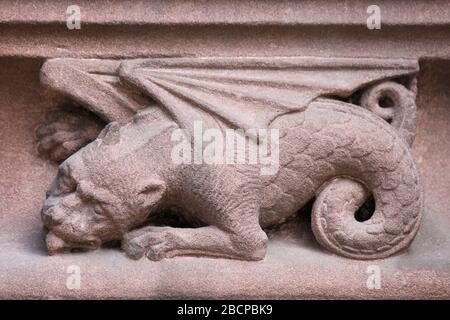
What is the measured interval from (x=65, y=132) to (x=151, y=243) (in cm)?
43

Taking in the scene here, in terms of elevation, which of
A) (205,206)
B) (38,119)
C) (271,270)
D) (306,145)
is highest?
(38,119)

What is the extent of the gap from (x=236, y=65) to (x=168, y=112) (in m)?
0.24

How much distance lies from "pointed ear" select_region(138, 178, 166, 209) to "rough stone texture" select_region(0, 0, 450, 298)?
161mm

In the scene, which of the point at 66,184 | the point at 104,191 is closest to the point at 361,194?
the point at 104,191

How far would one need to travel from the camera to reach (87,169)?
6.19 feet

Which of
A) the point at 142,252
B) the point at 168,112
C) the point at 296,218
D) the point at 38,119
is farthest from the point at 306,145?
the point at 38,119

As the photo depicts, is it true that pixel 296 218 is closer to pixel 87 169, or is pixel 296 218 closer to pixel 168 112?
pixel 168 112

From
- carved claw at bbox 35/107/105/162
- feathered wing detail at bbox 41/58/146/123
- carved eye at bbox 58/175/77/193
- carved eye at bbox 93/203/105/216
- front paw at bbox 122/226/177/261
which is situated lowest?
front paw at bbox 122/226/177/261

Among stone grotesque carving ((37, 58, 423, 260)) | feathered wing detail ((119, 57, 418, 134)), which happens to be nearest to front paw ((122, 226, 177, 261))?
stone grotesque carving ((37, 58, 423, 260))

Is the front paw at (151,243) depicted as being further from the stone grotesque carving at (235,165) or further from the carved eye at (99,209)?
the carved eye at (99,209)

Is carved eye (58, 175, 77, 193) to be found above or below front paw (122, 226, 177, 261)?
above

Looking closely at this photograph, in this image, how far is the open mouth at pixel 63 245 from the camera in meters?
1.91

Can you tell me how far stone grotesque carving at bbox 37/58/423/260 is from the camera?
1894 millimetres

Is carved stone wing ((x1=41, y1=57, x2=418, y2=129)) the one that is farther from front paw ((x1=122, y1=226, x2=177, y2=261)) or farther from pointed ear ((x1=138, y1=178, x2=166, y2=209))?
front paw ((x1=122, y1=226, x2=177, y2=261))
